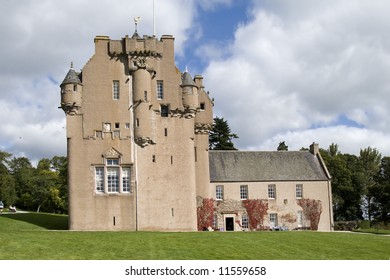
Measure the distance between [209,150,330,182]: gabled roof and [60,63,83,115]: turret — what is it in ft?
51.8

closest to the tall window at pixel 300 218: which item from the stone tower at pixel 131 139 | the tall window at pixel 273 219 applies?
the tall window at pixel 273 219

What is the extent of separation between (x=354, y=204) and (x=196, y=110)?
144ft

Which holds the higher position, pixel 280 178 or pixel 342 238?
pixel 280 178

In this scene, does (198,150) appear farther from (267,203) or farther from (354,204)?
(354,204)

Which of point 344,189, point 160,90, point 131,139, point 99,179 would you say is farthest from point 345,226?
point 99,179

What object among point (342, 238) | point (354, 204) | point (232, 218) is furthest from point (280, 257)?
point (354, 204)

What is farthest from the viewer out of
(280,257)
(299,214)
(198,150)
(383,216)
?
(383,216)

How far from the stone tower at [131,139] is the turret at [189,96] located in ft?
0.29

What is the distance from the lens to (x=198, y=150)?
160ft

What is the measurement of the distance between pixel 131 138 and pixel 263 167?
16.2m

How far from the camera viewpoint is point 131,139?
141ft

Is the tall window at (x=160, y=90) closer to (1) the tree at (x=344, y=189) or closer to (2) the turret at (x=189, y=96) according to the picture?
A: (2) the turret at (x=189, y=96)

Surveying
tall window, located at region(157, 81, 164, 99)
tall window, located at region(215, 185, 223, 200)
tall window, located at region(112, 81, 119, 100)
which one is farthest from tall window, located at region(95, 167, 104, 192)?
tall window, located at region(215, 185, 223, 200)

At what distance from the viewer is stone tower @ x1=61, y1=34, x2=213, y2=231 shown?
4219 cm
